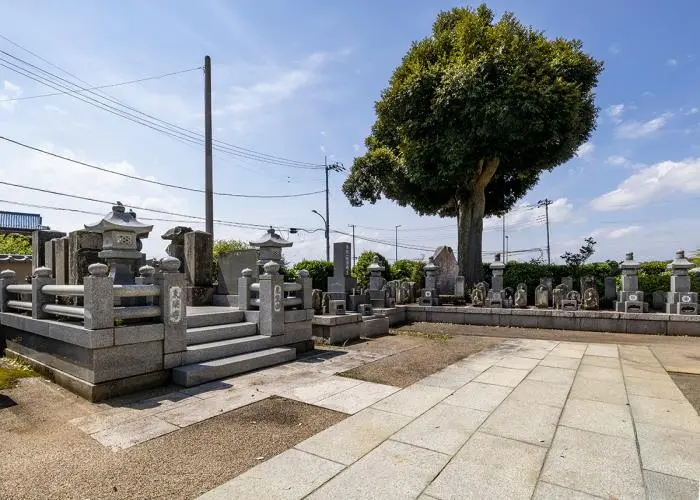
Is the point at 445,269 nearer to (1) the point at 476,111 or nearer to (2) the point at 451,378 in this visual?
(1) the point at 476,111

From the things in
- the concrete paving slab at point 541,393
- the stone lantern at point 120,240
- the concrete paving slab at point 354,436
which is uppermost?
the stone lantern at point 120,240

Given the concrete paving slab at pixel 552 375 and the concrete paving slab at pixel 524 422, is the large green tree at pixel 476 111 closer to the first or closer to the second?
the concrete paving slab at pixel 552 375

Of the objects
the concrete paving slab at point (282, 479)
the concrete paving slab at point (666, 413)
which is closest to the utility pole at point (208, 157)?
the concrete paving slab at point (282, 479)

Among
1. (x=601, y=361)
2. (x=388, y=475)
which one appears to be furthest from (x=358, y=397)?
(x=601, y=361)

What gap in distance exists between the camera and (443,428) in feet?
14.2

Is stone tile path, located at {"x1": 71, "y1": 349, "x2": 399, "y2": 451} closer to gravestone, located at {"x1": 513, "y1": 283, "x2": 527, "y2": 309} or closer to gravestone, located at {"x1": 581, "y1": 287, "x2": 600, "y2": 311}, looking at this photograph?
gravestone, located at {"x1": 513, "y1": 283, "x2": 527, "y2": 309}

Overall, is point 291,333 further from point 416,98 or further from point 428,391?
point 416,98

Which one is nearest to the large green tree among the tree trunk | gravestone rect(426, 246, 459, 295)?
the tree trunk

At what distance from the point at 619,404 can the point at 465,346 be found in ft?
14.5

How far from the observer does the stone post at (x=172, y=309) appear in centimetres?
616

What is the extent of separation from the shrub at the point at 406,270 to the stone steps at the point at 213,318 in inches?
417

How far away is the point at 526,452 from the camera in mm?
3764

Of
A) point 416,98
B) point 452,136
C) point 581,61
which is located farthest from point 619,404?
point 581,61

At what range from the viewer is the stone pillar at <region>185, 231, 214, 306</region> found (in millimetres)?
11414
